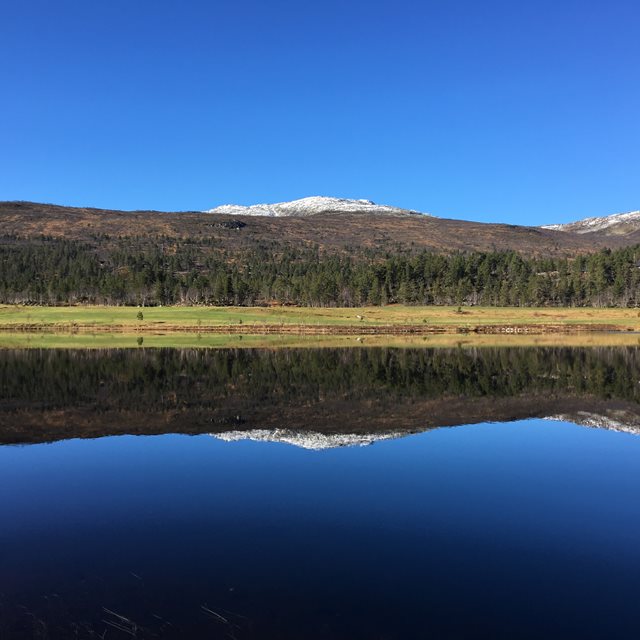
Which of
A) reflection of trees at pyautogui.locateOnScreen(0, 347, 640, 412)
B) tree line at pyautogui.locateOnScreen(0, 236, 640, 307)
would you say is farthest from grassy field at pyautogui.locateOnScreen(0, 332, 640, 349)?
tree line at pyautogui.locateOnScreen(0, 236, 640, 307)

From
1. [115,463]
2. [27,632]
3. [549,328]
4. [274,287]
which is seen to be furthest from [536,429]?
[274,287]

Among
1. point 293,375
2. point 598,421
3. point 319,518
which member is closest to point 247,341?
point 293,375

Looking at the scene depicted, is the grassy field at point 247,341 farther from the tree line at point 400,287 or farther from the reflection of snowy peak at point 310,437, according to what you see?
the tree line at point 400,287

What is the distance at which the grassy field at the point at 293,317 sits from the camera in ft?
339

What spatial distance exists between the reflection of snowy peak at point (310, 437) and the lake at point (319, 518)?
14 centimetres

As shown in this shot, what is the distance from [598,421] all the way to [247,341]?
185 ft

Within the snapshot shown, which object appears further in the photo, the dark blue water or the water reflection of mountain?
the water reflection of mountain

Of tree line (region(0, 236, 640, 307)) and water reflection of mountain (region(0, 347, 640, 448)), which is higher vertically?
tree line (region(0, 236, 640, 307))

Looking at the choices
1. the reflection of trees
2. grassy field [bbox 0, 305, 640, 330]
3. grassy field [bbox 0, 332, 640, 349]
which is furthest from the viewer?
grassy field [bbox 0, 305, 640, 330]

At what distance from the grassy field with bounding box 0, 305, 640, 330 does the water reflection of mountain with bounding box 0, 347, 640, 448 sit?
49434 mm

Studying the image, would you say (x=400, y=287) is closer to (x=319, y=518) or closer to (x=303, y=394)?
(x=303, y=394)

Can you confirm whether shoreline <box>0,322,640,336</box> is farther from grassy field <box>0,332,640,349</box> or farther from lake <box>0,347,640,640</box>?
lake <box>0,347,640,640</box>

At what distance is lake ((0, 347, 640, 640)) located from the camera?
9.41 meters

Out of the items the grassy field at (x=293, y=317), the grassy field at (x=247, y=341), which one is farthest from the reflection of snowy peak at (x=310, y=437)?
the grassy field at (x=293, y=317)
